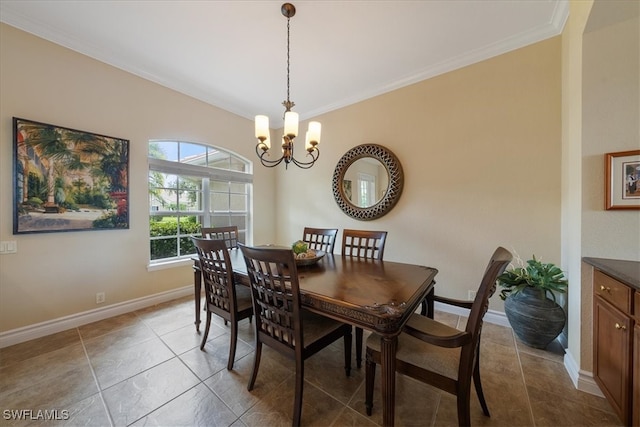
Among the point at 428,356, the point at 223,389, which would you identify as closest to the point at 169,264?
the point at 223,389

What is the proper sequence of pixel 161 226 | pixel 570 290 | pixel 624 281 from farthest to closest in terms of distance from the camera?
pixel 161 226 < pixel 570 290 < pixel 624 281

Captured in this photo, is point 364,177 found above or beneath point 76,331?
above

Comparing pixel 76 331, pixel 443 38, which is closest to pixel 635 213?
pixel 443 38

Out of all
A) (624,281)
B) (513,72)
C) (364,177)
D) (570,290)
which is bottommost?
(570,290)

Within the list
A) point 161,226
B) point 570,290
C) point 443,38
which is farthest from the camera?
point 161,226

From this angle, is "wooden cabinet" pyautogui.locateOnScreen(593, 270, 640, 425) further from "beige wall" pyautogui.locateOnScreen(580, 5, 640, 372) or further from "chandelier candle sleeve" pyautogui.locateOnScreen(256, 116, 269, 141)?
"chandelier candle sleeve" pyautogui.locateOnScreen(256, 116, 269, 141)

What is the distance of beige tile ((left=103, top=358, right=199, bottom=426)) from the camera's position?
57.4 inches

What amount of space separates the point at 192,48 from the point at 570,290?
168 inches

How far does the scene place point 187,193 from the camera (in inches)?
139

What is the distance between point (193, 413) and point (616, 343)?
2.59m

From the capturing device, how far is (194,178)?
358cm

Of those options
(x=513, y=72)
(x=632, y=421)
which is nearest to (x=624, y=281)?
(x=632, y=421)

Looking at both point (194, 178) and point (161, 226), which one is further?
point (194, 178)

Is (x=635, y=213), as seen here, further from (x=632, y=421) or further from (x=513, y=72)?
(x=513, y=72)
